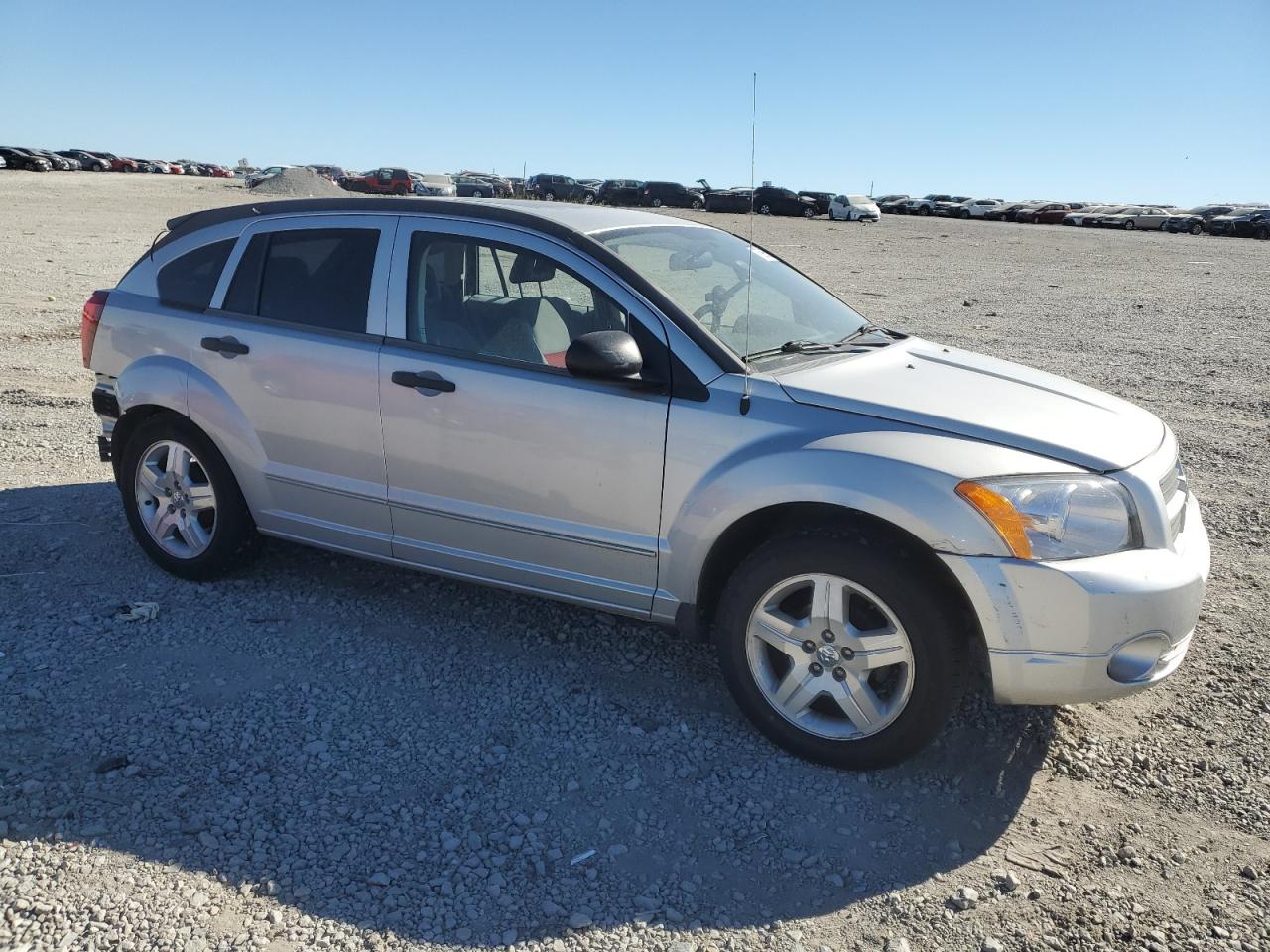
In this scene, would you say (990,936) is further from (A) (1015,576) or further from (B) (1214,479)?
(B) (1214,479)

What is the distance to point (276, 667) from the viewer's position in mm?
4148

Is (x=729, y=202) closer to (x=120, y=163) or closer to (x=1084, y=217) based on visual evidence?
(x=1084, y=217)

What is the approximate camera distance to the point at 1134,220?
53.4 m

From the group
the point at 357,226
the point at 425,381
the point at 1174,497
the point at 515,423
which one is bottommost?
the point at 1174,497

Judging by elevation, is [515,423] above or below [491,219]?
below

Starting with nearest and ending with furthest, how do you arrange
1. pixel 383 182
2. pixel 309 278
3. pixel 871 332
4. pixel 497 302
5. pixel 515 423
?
pixel 515 423
pixel 497 302
pixel 309 278
pixel 871 332
pixel 383 182

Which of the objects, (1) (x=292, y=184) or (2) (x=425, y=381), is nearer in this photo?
(2) (x=425, y=381)

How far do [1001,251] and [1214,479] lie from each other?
25.1 m

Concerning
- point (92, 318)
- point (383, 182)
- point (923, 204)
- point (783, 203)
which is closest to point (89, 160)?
point (383, 182)

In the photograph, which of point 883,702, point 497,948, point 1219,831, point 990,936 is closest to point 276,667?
point 497,948

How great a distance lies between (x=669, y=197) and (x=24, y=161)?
1421 inches

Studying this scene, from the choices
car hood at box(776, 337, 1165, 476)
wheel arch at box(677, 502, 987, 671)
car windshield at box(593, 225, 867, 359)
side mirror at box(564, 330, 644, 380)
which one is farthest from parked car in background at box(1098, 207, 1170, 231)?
side mirror at box(564, 330, 644, 380)

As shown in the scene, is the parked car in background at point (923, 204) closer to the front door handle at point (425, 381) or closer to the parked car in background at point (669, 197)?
the parked car in background at point (669, 197)

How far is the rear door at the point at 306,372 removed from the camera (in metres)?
4.31
